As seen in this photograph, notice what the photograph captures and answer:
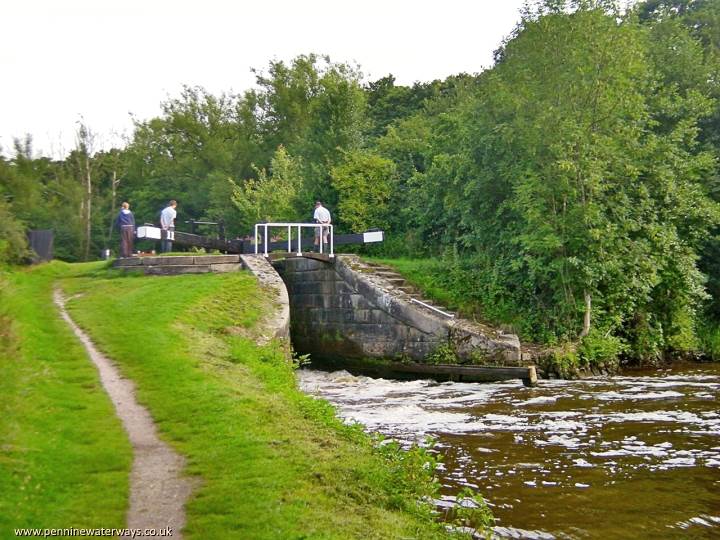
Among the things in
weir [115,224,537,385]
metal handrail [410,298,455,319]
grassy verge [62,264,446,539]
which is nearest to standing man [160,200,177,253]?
weir [115,224,537,385]

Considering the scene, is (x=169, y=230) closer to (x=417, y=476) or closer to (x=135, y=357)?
(x=135, y=357)

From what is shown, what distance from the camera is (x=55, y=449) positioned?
7.57 meters

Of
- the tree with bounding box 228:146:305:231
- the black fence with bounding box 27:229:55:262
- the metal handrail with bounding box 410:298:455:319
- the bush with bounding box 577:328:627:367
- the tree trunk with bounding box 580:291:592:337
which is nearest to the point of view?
the bush with bounding box 577:328:627:367

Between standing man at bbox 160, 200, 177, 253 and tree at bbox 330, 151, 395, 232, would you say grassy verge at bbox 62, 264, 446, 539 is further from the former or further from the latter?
tree at bbox 330, 151, 395, 232

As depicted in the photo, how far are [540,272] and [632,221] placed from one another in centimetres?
262

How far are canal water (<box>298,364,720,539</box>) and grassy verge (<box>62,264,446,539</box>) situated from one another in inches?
46.2

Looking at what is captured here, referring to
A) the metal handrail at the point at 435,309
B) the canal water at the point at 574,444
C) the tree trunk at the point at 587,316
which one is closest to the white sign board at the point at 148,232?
the canal water at the point at 574,444

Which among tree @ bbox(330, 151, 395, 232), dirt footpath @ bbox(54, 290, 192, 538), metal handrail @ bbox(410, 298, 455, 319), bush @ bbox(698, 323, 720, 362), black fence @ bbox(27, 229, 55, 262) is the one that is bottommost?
bush @ bbox(698, 323, 720, 362)

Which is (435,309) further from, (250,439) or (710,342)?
(250,439)

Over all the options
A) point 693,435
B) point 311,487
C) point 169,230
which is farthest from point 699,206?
point 311,487

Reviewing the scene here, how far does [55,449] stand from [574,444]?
690cm

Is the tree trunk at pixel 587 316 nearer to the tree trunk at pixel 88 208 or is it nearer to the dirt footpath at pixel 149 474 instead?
the dirt footpath at pixel 149 474

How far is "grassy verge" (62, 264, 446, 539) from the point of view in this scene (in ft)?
20.2

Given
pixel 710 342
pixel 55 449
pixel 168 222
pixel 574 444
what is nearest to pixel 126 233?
pixel 168 222
